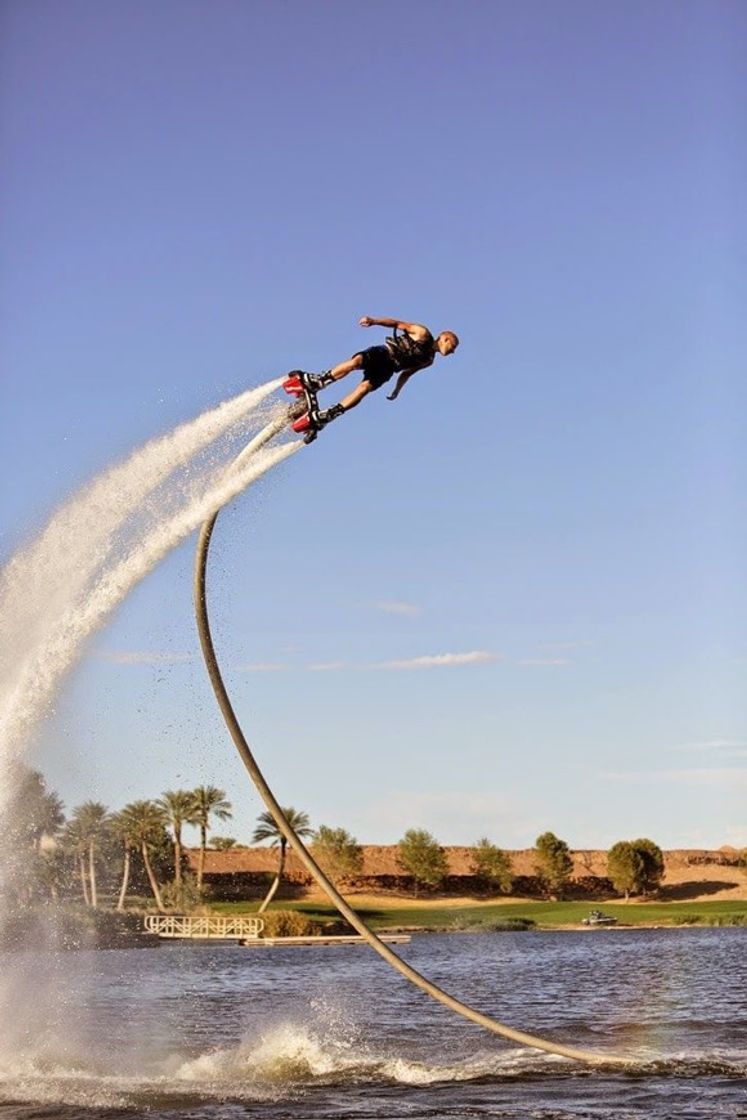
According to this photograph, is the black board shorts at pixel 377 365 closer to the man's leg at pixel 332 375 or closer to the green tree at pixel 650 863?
the man's leg at pixel 332 375

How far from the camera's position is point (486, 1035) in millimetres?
34969

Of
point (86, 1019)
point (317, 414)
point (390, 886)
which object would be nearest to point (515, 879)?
point (390, 886)

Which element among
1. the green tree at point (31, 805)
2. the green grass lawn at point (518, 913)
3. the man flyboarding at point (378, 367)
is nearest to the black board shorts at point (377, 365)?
the man flyboarding at point (378, 367)

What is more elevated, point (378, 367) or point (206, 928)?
point (378, 367)

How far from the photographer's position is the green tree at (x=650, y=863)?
157125 mm

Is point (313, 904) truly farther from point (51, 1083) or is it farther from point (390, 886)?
point (51, 1083)

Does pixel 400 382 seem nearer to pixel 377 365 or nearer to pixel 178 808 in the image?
pixel 377 365

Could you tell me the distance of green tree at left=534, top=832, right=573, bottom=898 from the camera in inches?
6166

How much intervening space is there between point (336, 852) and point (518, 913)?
18680mm

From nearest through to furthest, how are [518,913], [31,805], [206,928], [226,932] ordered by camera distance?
[31,805] < [206,928] < [226,932] < [518,913]

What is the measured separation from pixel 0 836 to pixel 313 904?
385 ft

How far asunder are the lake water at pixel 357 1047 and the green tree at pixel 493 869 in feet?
306

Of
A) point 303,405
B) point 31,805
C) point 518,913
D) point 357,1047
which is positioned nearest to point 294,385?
point 303,405

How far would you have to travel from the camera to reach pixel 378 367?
65.3 feet
